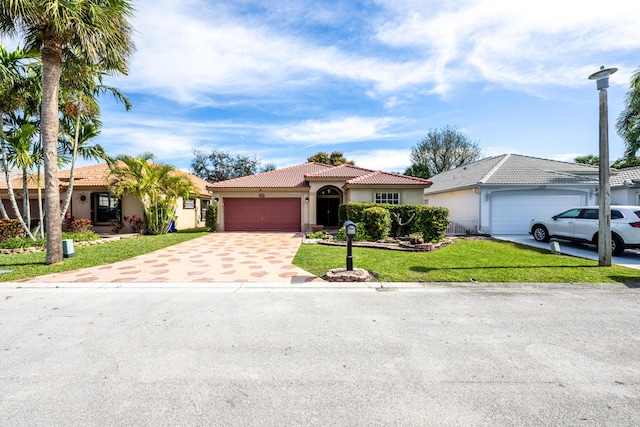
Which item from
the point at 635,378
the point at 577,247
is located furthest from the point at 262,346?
the point at 577,247

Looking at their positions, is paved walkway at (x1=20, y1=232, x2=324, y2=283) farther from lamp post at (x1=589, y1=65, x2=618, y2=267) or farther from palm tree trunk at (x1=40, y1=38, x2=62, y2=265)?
lamp post at (x1=589, y1=65, x2=618, y2=267)

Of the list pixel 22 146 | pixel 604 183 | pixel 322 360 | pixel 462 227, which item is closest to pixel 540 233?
pixel 462 227

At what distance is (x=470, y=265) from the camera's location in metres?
7.75

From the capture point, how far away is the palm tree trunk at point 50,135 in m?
8.07

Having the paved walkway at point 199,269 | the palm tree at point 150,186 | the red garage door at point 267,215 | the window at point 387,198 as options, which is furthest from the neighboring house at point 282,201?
the paved walkway at point 199,269

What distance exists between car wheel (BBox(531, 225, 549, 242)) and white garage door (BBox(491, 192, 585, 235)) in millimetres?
2461

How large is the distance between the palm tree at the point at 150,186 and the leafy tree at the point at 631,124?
25.1m

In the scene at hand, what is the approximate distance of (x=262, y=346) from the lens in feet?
11.7

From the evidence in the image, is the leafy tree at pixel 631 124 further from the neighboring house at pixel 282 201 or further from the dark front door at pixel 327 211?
the dark front door at pixel 327 211

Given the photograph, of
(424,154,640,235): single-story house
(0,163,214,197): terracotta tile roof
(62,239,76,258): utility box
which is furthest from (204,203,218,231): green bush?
(424,154,640,235): single-story house

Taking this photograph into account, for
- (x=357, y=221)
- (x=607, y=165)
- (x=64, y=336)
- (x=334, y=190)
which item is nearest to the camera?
(x=64, y=336)

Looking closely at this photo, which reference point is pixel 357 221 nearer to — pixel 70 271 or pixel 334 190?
pixel 334 190

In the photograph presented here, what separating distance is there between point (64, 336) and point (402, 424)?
4.36 meters

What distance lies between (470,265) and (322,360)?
6052 mm
